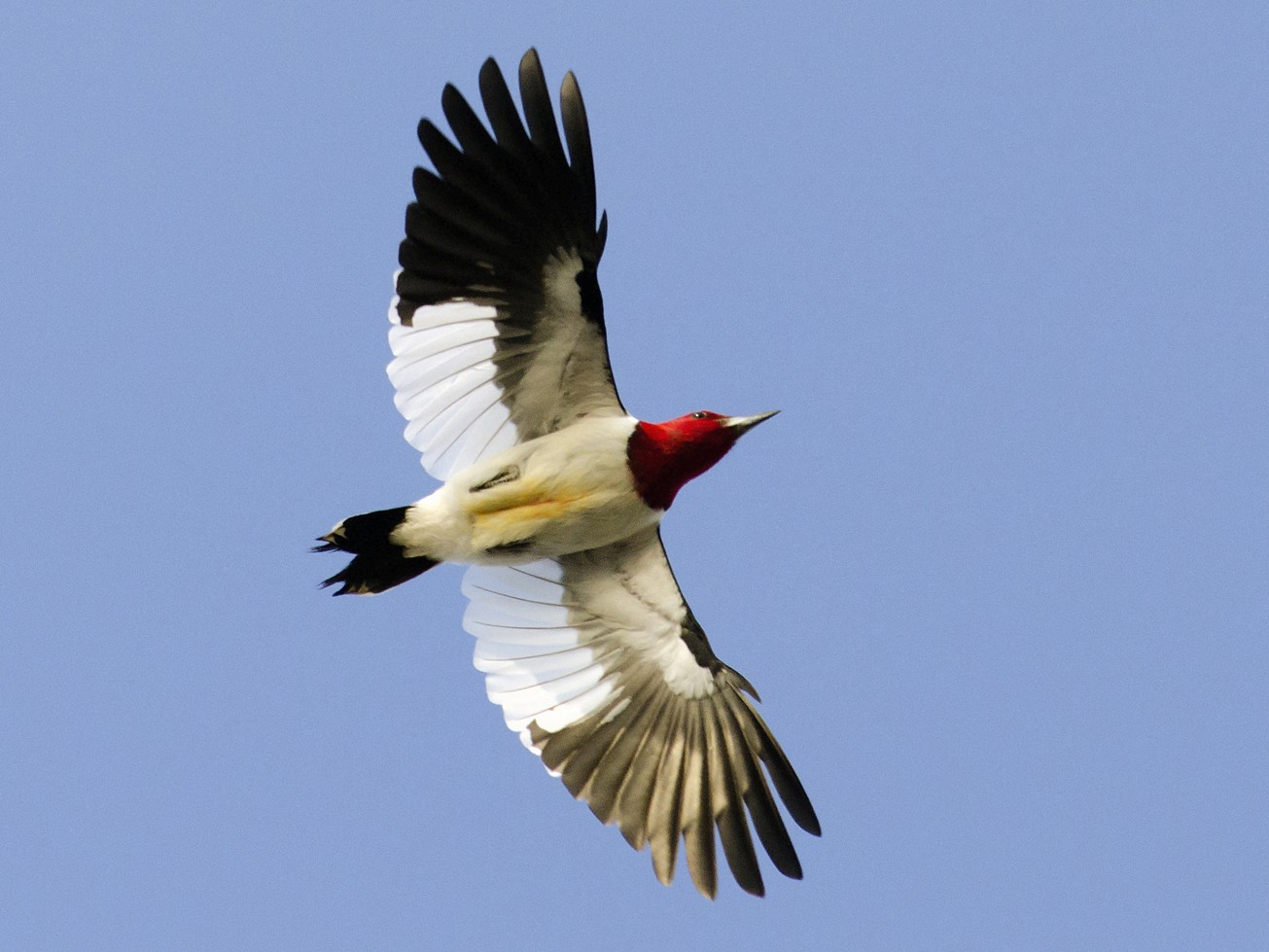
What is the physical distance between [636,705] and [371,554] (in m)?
1.41

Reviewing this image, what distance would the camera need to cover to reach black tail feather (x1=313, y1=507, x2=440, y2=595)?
6.53 meters

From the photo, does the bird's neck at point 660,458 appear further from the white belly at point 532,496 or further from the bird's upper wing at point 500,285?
the bird's upper wing at point 500,285

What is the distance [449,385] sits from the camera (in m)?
6.69

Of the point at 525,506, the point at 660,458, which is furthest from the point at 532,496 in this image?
the point at 660,458

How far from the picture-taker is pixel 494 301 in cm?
657

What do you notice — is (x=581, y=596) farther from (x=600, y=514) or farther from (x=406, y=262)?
(x=406, y=262)

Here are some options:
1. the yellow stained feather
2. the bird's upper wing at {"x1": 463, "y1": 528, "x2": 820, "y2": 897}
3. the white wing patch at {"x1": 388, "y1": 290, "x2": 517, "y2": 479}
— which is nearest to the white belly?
the yellow stained feather

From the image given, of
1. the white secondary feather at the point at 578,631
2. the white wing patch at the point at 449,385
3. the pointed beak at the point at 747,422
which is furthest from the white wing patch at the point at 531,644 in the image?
the pointed beak at the point at 747,422

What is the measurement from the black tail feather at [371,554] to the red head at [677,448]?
988mm

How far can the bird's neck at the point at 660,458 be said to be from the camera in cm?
664

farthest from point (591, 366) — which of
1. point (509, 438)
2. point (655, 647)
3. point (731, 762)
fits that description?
point (731, 762)

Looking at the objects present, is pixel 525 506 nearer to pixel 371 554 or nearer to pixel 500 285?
pixel 371 554

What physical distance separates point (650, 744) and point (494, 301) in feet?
6.83

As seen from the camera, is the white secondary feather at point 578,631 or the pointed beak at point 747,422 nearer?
the pointed beak at point 747,422
